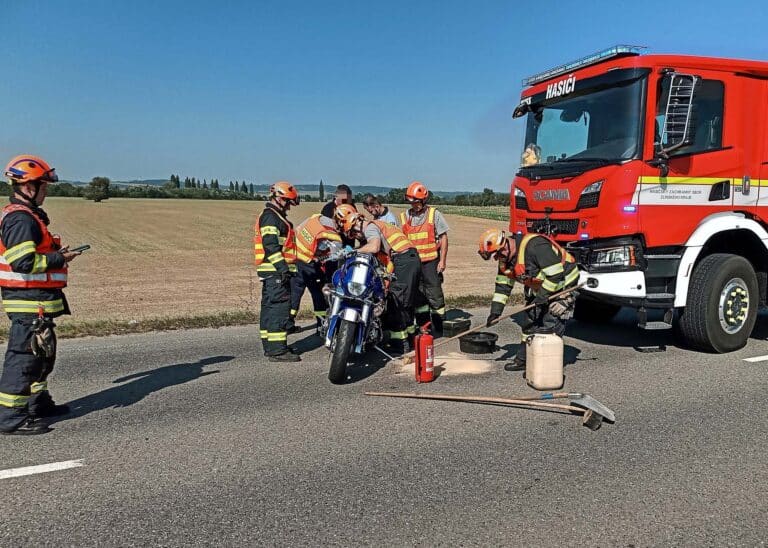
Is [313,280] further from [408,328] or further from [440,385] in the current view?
[440,385]

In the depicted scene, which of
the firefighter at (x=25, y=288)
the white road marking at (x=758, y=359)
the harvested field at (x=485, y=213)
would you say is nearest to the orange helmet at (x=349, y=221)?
the firefighter at (x=25, y=288)

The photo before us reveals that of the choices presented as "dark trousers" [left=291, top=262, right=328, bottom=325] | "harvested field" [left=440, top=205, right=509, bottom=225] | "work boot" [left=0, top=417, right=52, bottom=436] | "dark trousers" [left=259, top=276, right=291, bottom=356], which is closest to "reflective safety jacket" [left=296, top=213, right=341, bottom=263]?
"dark trousers" [left=291, top=262, right=328, bottom=325]

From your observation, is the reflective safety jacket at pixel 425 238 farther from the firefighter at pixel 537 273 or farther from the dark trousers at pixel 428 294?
the firefighter at pixel 537 273

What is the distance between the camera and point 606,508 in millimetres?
3455

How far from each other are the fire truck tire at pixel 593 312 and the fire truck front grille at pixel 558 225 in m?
1.94

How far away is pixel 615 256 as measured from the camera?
21.6 feet

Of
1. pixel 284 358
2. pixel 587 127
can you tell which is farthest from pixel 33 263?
pixel 587 127

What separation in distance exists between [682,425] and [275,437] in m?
3.11

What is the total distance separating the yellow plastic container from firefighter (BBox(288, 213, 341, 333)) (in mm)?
2855

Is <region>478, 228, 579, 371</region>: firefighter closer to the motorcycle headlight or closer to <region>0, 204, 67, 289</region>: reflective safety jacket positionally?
Result: the motorcycle headlight

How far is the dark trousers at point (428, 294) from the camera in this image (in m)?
7.89

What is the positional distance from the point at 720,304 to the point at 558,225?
197cm

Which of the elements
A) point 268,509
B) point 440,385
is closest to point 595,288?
point 440,385

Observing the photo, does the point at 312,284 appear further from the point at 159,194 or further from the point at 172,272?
the point at 159,194
